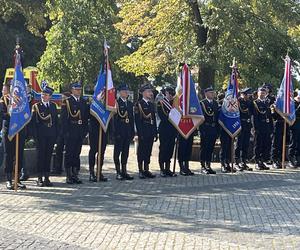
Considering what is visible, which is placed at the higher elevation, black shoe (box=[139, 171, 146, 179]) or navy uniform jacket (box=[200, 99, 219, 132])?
navy uniform jacket (box=[200, 99, 219, 132])

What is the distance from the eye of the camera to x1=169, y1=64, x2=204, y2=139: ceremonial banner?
41.3 ft

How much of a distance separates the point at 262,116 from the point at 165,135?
2644 mm

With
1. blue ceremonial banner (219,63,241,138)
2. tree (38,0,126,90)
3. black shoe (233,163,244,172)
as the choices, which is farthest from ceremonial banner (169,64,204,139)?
tree (38,0,126,90)

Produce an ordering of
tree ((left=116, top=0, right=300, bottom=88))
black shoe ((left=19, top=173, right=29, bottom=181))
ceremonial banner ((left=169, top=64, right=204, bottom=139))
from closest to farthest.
A: black shoe ((left=19, top=173, right=29, bottom=181)) < ceremonial banner ((left=169, top=64, right=204, bottom=139)) < tree ((left=116, top=0, right=300, bottom=88))

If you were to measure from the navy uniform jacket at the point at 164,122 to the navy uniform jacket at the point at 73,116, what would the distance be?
76.1 inches

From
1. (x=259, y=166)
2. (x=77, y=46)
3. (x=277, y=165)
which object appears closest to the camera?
(x=259, y=166)

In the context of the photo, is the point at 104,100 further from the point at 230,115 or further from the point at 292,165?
the point at 292,165

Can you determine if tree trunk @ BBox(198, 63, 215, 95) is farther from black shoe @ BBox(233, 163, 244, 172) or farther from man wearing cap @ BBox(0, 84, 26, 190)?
man wearing cap @ BBox(0, 84, 26, 190)

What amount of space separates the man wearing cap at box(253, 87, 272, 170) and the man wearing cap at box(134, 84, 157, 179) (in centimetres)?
291

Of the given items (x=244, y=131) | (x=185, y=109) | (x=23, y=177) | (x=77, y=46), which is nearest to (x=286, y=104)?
(x=244, y=131)

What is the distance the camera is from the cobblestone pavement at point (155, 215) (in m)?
6.77

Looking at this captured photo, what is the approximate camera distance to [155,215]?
27.0ft

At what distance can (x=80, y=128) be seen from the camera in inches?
447

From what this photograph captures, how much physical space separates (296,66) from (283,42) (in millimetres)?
2421
